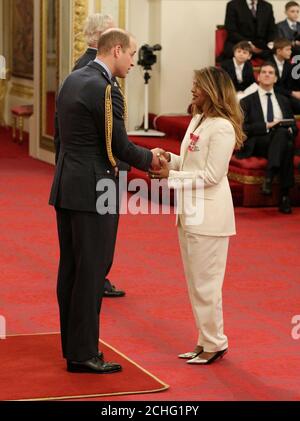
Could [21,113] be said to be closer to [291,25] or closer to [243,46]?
[291,25]

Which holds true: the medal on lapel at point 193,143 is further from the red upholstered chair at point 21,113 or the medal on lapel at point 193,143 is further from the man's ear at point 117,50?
the red upholstered chair at point 21,113

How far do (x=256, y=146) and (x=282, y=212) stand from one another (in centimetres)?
86

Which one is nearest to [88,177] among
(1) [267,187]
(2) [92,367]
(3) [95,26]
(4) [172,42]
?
(2) [92,367]

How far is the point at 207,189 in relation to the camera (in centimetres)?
573

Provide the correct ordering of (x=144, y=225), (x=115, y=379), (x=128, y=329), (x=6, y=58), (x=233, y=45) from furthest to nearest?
(x=6, y=58), (x=233, y=45), (x=144, y=225), (x=128, y=329), (x=115, y=379)

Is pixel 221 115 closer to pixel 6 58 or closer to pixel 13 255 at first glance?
pixel 13 255

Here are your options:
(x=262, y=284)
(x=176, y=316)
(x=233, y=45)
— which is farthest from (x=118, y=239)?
(x=233, y=45)

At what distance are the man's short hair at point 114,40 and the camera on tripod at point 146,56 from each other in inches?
322

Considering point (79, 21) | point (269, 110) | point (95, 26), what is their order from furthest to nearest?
point (79, 21)
point (269, 110)
point (95, 26)

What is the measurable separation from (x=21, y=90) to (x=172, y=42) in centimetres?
448

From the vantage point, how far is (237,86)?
12711mm

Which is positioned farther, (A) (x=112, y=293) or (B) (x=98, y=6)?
(B) (x=98, y=6)

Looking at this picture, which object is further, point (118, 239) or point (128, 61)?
point (118, 239)

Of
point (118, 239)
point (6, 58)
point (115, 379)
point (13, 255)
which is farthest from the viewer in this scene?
point (6, 58)
